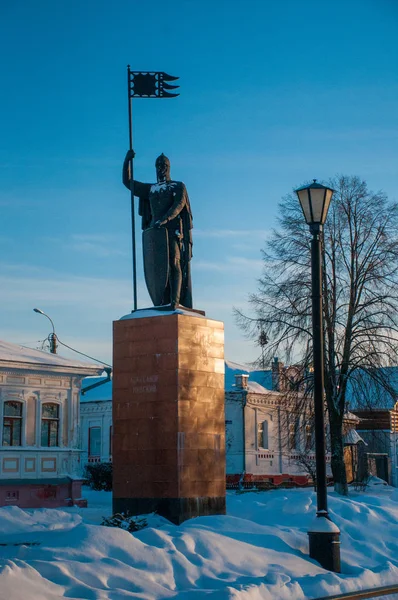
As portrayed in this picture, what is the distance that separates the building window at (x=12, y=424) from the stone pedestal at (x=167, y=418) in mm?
20056

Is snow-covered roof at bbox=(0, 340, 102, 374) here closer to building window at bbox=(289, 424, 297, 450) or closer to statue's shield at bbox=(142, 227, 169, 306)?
building window at bbox=(289, 424, 297, 450)

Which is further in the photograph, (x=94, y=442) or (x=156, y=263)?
(x=94, y=442)

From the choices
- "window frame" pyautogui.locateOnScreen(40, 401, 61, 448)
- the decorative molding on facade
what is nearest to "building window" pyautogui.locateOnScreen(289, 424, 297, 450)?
"window frame" pyautogui.locateOnScreen(40, 401, 61, 448)

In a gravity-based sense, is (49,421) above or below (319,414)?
above

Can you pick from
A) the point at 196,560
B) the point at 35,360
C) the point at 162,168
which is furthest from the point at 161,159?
the point at 35,360

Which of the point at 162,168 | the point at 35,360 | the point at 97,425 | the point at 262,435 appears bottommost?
the point at 262,435

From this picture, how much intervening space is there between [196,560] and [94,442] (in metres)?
37.7

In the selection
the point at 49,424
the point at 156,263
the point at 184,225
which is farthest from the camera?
the point at 49,424

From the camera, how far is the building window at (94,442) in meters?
46.9

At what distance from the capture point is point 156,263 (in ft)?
48.1

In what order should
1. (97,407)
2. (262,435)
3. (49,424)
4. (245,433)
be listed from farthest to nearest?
1. (97,407)
2. (262,435)
3. (245,433)
4. (49,424)

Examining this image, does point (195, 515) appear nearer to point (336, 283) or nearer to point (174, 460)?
point (174, 460)

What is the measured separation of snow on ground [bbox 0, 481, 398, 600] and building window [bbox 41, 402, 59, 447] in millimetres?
20164

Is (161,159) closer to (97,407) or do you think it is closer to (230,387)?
(230,387)
